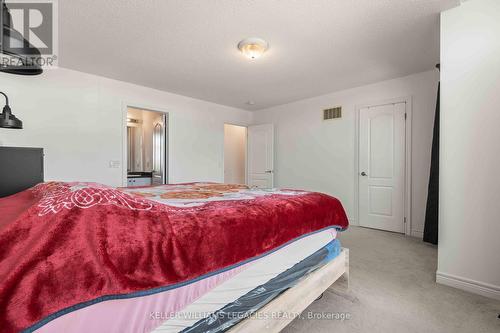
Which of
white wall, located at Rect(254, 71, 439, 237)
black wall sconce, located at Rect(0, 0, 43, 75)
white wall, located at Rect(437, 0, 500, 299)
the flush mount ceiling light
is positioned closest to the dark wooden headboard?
black wall sconce, located at Rect(0, 0, 43, 75)

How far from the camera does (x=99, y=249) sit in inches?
28.0

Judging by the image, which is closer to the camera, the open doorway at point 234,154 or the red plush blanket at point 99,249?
Answer: the red plush blanket at point 99,249

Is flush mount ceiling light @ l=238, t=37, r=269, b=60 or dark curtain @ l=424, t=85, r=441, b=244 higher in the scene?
flush mount ceiling light @ l=238, t=37, r=269, b=60

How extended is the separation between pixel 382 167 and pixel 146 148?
4.90m

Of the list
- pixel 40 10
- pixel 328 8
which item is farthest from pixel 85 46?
pixel 328 8

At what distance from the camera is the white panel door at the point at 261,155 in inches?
211

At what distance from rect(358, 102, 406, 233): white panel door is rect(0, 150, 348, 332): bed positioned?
3.04 m

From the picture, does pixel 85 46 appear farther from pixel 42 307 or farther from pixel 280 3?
pixel 42 307

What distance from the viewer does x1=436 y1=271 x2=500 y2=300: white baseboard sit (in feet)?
6.13

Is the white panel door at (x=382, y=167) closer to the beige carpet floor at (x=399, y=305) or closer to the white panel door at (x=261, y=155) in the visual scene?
the beige carpet floor at (x=399, y=305)

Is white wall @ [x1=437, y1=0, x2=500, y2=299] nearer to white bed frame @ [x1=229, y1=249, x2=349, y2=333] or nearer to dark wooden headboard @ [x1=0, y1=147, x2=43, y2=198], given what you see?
white bed frame @ [x1=229, y1=249, x2=349, y2=333]

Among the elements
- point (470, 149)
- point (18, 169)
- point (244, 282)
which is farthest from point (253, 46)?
point (18, 169)

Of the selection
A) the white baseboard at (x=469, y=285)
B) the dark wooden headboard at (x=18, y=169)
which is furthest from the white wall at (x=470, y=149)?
the dark wooden headboard at (x=18, y=169)

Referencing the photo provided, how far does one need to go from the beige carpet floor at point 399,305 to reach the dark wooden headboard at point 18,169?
272 cm
